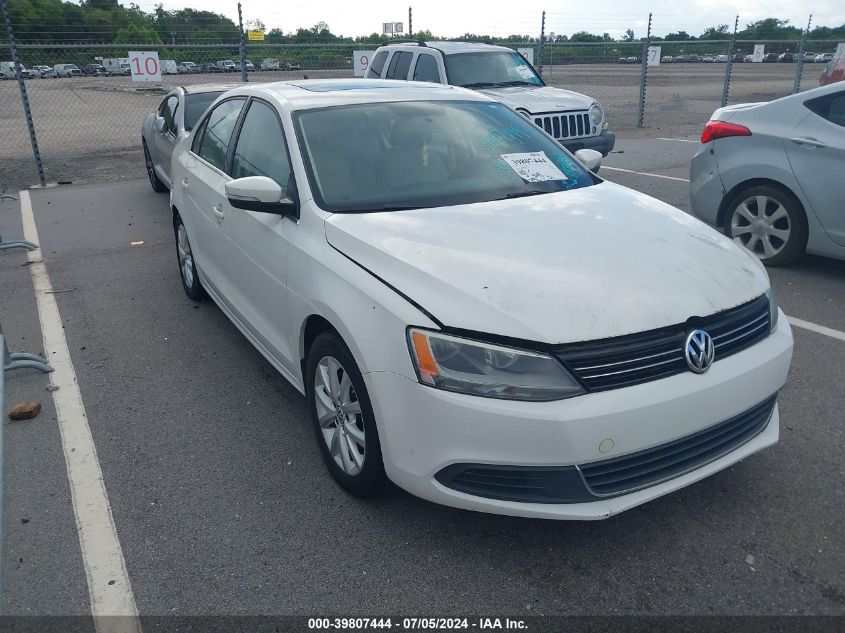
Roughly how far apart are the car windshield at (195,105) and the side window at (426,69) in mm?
3422

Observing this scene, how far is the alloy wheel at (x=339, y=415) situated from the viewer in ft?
9.97

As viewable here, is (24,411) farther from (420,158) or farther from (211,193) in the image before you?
(420,158)

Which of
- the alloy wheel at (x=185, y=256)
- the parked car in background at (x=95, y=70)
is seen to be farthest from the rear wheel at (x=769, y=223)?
the parked car in background at (x=95, y=70)

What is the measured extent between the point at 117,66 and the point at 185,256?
13033mm

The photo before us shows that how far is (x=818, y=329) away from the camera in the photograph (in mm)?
4957

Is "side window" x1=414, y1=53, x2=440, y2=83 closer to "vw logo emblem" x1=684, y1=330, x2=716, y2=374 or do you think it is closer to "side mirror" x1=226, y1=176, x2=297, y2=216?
"side mirror" x1=226, y1=176, x2=297, y2=216

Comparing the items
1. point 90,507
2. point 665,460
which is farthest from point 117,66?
point 665,460

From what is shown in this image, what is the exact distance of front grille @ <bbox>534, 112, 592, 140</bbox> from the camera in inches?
395

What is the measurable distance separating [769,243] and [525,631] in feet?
15.8

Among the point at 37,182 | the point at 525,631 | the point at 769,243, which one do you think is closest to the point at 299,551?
the point at 525,631

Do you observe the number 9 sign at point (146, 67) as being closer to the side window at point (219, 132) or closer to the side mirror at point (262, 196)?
the side window at point (219, 132)

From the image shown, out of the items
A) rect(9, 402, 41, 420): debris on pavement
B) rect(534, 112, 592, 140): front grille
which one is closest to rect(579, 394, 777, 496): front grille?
rect(9, 402, 41, 420): debris on pavement

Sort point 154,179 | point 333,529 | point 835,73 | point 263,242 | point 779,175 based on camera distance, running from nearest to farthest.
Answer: point 333,529, point 263,242, point 779,175, point 154,179, point 835,73

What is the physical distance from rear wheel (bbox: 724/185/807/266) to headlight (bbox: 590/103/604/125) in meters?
→ 4.59
